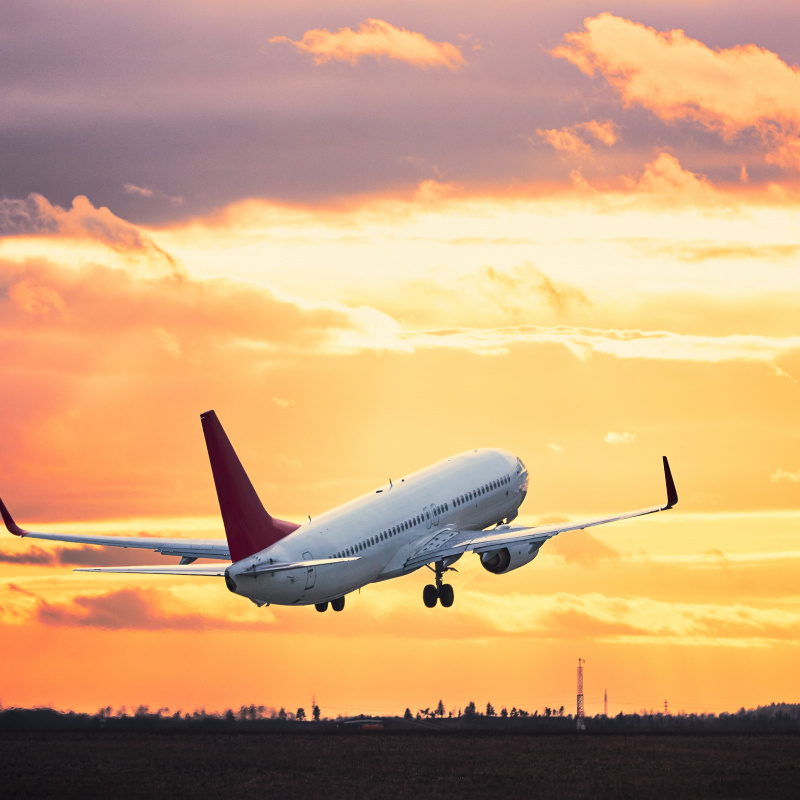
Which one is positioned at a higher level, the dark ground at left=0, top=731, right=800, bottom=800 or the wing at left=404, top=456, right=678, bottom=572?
the wing at left=404, top=456, right=678, bottom=572

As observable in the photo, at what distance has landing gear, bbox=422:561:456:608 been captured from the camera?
94.8 m

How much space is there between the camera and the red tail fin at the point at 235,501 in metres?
74.8

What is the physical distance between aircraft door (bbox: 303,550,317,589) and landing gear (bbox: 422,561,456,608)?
15.0m

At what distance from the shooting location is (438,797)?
70000 millimetres

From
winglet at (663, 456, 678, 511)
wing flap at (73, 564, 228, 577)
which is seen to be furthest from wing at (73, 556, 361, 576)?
winglet at (663, 456, 678, 511)

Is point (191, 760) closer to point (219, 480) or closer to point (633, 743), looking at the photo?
point (219, 480)

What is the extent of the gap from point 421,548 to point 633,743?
17211 millimetres

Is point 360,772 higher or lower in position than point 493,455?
lower

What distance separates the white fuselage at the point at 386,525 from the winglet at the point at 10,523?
19.4m

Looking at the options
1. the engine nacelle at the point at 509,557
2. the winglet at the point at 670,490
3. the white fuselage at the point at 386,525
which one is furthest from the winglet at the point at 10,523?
the winglet at the point at 670,490

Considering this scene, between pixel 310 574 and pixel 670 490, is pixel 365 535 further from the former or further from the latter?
pixel 670 490

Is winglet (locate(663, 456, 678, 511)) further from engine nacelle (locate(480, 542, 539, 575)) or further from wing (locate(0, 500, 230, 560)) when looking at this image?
wing (locate(0, 500, 230, 560))

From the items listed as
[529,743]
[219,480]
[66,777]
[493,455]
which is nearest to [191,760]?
[66,777]

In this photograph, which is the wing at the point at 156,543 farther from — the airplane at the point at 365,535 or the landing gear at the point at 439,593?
the landing gear at the point at 439,593
